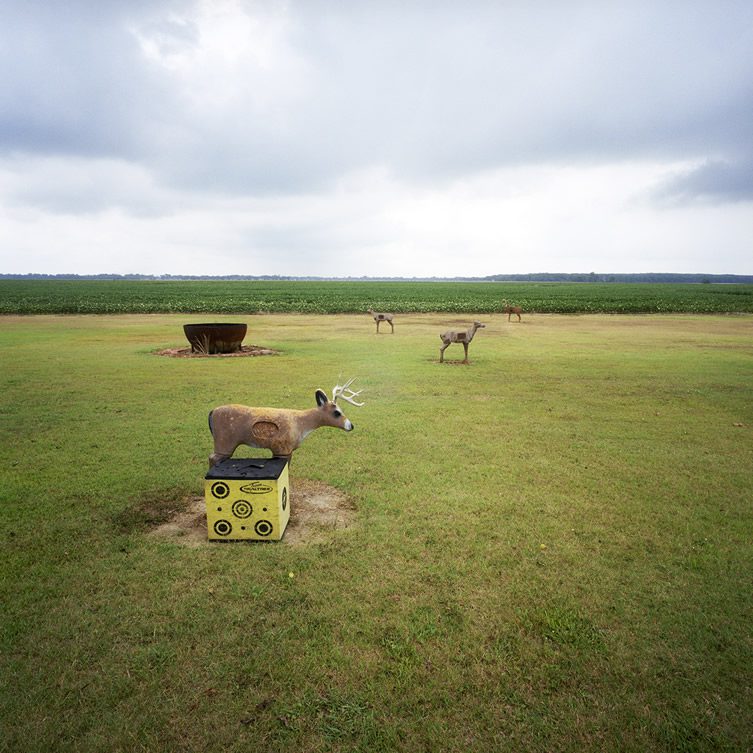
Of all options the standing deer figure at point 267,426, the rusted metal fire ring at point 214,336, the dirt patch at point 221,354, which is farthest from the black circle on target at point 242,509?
the rusted metal fire ring at point 214,336

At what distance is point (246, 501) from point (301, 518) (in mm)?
1041

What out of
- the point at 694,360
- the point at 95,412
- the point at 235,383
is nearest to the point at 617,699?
the point at 95,412

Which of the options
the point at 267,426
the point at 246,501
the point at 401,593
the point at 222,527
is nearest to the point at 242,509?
the point at 246,501

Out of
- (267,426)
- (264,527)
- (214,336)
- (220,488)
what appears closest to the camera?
(220,488)

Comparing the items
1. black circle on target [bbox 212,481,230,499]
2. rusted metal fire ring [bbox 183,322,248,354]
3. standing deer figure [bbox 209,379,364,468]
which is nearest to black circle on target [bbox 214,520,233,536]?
black circle on target [bbox 212,481,230,499]

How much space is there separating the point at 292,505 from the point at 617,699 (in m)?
4.61

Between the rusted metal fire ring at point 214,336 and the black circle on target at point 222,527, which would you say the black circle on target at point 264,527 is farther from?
the rusted metal fire ring at point 214,336

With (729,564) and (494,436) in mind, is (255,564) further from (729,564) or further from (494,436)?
(494,436)

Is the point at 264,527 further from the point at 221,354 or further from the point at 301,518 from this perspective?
the point at 221,354

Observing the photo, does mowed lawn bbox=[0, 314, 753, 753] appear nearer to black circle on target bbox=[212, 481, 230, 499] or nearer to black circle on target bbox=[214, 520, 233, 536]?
black circle on target bbox=[214, 520, 233, 536]

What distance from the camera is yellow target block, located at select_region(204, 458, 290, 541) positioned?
20.1 ft

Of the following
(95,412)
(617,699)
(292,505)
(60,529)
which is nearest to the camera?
(617,699)

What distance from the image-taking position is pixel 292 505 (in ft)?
24.3

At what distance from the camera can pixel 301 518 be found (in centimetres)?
703
